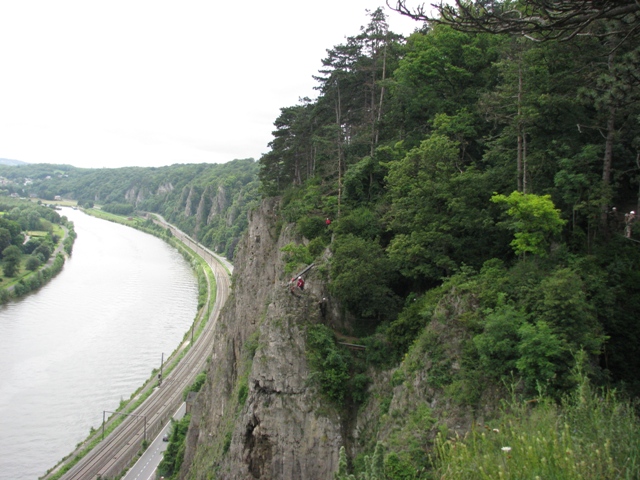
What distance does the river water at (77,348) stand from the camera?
37375 millimetres

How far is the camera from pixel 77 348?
50656 mm

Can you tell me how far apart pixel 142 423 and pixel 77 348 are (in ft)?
47.2

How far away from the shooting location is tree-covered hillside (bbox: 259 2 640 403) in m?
9.95

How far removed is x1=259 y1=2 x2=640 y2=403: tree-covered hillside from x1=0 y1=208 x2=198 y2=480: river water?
29242mm

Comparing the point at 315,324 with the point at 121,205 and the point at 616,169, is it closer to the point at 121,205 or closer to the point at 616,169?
the point at 616,169

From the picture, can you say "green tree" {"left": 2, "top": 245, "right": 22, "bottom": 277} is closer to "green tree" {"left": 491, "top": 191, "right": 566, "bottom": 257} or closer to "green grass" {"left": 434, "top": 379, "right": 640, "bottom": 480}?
"green tree" {"left": 491, "top": 191, "right": 566, "bottom": 257}

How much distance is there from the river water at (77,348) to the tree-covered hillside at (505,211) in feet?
95.9

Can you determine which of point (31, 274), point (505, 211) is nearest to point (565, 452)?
Answer: point (505, 211)

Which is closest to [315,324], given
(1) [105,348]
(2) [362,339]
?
(2) [362,339]

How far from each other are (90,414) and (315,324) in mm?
33636

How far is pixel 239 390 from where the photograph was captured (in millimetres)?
20094

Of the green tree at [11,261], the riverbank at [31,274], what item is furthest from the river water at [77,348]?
the green tree at [11,261]

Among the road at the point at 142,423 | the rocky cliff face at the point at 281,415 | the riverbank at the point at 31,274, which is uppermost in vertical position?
the rocky cliff face at the point at 281,415

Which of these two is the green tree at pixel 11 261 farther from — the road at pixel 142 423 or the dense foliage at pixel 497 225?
the dense foliage at pixel 497 225
